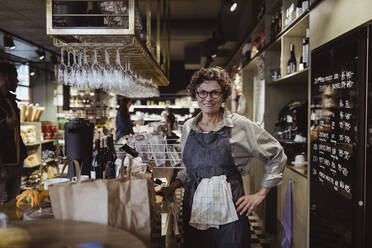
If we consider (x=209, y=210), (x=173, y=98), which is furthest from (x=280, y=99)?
(x=173, y=98)

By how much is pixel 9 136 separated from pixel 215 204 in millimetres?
2710

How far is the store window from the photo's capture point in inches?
364

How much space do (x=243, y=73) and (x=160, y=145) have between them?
3.63 m

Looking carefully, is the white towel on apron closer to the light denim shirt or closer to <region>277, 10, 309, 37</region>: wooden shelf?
the light denim shirt

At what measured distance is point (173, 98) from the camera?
11.9 m

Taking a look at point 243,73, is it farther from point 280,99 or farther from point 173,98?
point 173,98

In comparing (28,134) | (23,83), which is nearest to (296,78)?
(28,134)

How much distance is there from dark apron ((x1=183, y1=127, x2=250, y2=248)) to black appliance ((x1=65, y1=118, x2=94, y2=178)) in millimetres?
653

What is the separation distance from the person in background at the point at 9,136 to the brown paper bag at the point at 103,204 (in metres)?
2.67

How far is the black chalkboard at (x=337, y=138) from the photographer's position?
171 cm

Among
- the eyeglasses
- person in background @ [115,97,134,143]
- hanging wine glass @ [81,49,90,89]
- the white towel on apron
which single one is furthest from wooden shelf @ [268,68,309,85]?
person in background @ [115,97,134,143]

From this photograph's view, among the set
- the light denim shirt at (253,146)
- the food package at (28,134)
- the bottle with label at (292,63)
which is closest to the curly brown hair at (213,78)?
the light denim shirt at (253,146)

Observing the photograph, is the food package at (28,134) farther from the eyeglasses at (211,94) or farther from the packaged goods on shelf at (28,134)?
the eyeglasses at (211,94)

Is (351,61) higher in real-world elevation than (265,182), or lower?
higher
